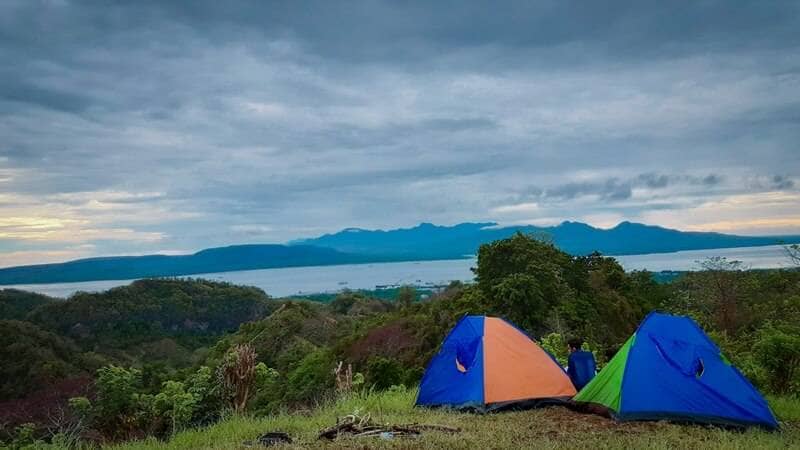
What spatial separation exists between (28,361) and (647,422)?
4150cm

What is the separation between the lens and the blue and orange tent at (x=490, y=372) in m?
8.81

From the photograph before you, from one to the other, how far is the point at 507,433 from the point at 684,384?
211 cm

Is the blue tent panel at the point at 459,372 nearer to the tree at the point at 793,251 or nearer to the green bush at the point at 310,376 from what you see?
the tree at the point at 793,251

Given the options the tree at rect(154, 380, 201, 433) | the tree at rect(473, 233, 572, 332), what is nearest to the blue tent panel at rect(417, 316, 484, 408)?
the tree at rect(154, 380, 201, 433)

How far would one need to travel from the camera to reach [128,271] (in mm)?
174125

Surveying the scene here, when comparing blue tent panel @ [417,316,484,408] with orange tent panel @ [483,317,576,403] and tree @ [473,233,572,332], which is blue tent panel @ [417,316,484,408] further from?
tree @ [473,233,572,332]

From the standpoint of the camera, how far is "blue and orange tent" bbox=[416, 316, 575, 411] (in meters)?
8.81

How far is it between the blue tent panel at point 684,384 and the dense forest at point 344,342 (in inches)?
101

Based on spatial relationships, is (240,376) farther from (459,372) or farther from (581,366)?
(581,366)

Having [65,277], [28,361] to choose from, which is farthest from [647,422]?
[65,277]

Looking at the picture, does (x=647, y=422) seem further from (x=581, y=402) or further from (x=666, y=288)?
(x=666, y=288)

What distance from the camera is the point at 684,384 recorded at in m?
7.43

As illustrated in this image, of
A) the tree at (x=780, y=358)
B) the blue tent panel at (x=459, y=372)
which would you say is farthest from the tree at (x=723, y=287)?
the blue tent panel at (x=459, y=372)

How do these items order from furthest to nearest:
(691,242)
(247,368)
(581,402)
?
1. (691,242)
2. (247,368)
3. (581,402)
